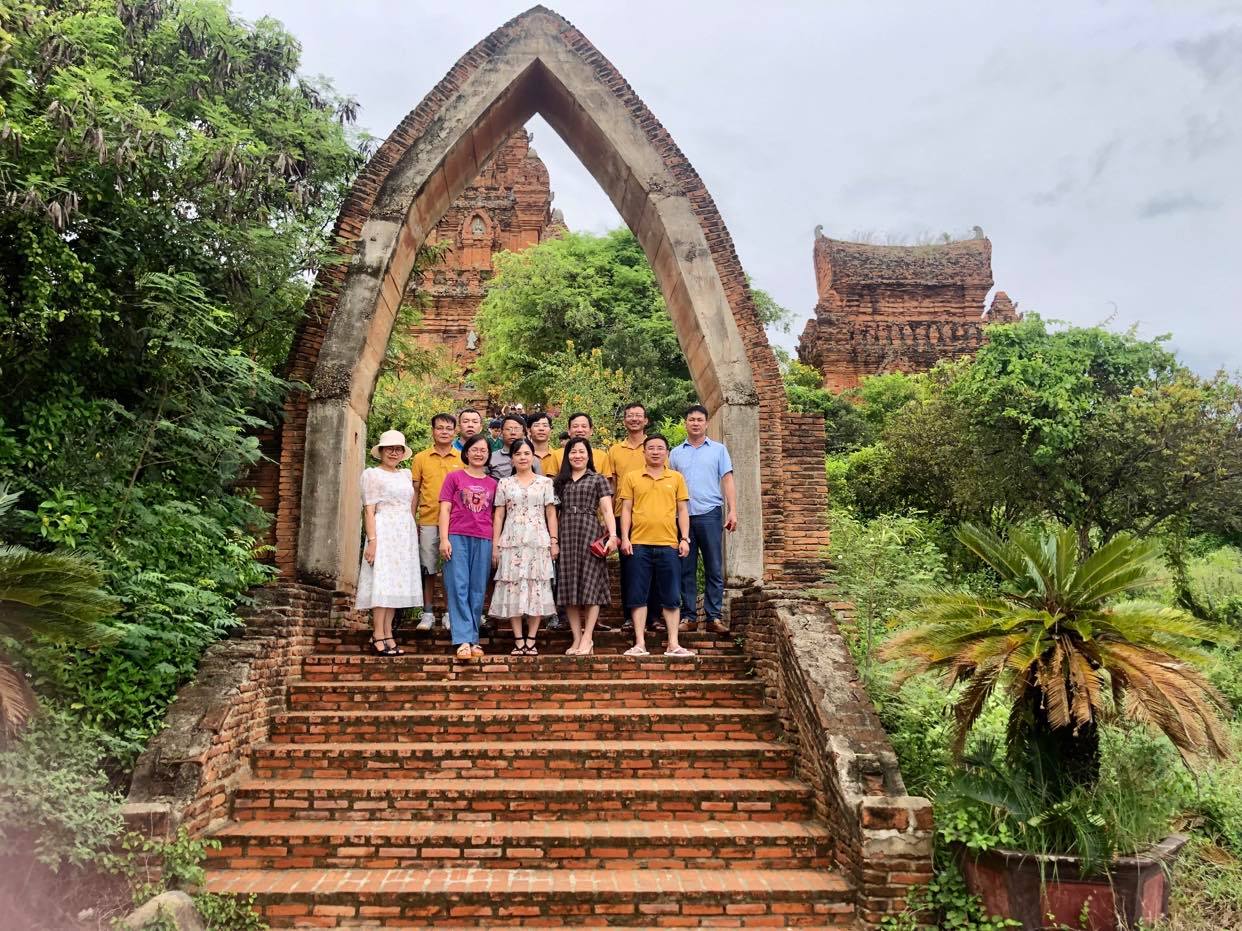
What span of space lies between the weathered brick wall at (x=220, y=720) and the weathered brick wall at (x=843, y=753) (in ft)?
10.9

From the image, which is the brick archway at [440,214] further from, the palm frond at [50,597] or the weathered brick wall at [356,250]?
the palm frond at [50,597]

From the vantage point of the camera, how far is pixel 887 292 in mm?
28281

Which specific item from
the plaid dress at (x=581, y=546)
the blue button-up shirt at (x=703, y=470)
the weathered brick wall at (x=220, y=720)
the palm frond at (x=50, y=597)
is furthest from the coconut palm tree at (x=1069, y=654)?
the palm frond at (x=50, y=597)

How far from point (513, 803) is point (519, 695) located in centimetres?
104

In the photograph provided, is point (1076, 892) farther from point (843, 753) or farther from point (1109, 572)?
point (1109, 572)

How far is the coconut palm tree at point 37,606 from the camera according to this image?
4324 millimetres

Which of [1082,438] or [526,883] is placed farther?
[1082,438]

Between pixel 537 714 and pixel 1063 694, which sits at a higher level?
pixel 1063 694

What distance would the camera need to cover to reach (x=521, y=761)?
18.6ft

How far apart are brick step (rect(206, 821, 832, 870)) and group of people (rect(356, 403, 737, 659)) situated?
179cm

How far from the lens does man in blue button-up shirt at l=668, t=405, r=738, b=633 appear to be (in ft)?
24.5

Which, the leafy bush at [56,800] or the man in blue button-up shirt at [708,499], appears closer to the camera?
the leafy bush at [56,800]

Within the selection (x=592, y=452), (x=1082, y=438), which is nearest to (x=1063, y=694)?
(x=592, y=452)

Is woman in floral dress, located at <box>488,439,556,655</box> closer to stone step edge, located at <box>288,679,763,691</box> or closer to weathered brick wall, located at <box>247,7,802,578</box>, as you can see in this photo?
stone step edge, located at <box>288,679,763,691</box>
